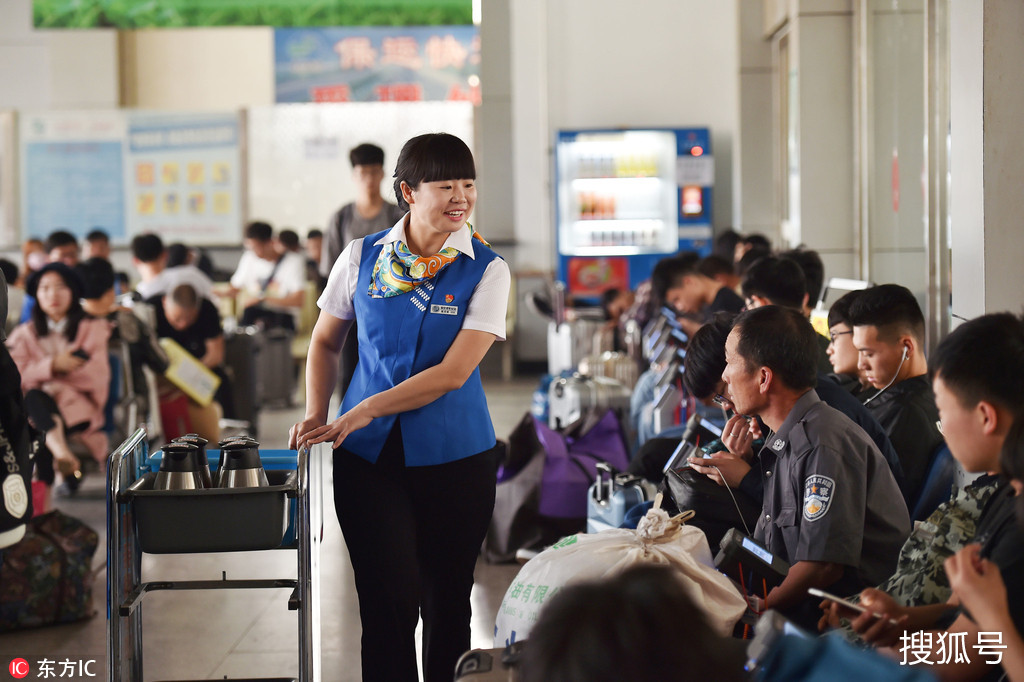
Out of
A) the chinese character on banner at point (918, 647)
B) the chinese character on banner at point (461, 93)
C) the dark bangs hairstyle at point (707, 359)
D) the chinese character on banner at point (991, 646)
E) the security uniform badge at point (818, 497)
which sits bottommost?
the chinese character on banner at point (918, 647)

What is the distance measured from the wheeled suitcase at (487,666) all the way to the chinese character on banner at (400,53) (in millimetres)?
10100

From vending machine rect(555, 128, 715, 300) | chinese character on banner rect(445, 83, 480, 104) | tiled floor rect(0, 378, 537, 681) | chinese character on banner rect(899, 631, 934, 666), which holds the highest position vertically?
chinese character on banner rect(445, 83, 480, 104)

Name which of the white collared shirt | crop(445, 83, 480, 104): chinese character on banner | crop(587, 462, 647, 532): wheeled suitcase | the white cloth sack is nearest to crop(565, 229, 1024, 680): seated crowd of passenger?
the white cloth sack

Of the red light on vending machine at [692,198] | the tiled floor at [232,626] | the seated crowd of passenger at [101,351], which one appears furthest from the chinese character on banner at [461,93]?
the tiled floor at [232,626]

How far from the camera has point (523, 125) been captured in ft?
33.3

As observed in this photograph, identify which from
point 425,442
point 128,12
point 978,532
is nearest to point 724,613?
point 978,532

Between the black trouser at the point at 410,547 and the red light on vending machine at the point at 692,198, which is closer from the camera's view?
the black trouser at the point at 410,547

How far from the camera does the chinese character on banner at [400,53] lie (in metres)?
11.3

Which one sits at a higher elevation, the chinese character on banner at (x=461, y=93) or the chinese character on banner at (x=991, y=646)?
the chinese character on banner at (x=461, y=93)

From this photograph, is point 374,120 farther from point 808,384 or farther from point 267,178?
point 808,384

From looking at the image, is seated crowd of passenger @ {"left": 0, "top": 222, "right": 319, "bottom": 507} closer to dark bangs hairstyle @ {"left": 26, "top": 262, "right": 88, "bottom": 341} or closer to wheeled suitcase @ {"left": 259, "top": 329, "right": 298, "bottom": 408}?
dark bangs hairstyle @ {"left": 26, "top": 262, "right": 88, "bottom": 341}

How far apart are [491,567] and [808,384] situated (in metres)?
2.30

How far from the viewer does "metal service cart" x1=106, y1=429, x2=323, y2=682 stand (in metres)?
2.31

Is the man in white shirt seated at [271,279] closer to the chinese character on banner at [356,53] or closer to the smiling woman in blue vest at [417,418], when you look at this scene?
the chinese character on banner at [356,53]
